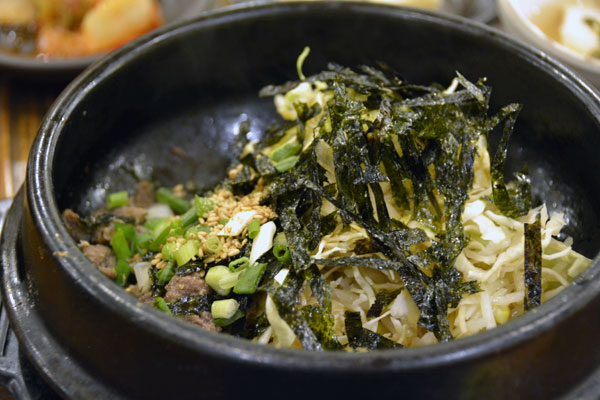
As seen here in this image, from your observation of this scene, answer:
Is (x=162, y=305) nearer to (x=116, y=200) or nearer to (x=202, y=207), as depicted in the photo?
(x=202, y=207)

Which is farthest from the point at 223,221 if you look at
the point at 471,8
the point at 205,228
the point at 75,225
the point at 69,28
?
the point at 471,8

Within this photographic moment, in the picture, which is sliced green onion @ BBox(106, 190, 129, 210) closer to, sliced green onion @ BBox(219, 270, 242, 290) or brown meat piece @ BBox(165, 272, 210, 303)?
brown meat piece @ BBox(165, 272, 210, 303)

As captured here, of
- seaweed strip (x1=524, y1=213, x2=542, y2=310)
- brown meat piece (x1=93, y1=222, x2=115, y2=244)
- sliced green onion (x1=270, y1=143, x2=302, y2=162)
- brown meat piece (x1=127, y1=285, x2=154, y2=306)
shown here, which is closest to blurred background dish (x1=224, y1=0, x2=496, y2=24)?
sliced green onion (x1=270, y1=143, x2=302, y2=162)

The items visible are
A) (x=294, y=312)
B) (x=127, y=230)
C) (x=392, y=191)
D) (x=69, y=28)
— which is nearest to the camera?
(x=294, y=312)

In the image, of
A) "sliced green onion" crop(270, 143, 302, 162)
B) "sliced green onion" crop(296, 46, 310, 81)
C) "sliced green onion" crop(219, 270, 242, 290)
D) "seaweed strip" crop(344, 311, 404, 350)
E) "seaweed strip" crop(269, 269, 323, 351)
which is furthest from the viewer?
"sliced green onion" crop(296, 46, 310, 81)

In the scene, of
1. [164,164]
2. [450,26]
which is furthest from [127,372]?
[450,26]

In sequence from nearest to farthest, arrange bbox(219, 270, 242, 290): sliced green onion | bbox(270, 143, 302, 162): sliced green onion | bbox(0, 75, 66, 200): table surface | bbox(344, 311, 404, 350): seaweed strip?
1. bbox(344, 311, 404, 350): seaweed strip
2. bbox(219, 270, 242, 290): sliced green onion
3. bbox(270, 143, 302, 162): sliced green onion
4. bbox(0, 75, 66, 200): table surface
